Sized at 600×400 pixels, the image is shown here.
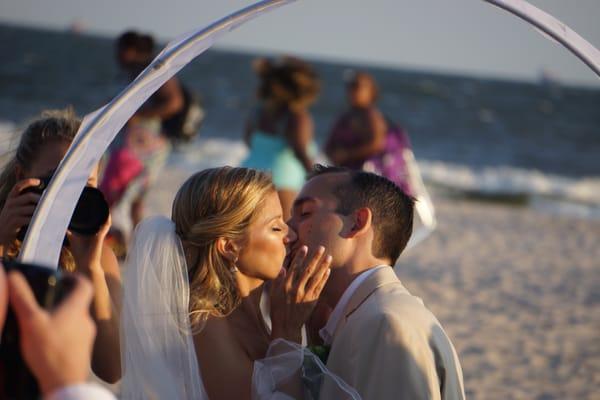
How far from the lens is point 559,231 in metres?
14.7

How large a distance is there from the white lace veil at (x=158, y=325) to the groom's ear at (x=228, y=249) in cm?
13

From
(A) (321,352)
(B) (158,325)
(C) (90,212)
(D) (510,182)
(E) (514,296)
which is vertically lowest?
(D) (510,182)

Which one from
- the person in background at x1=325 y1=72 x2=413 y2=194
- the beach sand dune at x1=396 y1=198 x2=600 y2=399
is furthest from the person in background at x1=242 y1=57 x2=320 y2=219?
the beach sand dune at x1=396 y1=198 x2=600 y2=399

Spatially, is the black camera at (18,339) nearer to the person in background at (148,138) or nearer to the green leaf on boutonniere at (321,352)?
the green leaf on boutonniere at (321,352)

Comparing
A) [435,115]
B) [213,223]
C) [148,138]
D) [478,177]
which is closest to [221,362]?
[213,223]

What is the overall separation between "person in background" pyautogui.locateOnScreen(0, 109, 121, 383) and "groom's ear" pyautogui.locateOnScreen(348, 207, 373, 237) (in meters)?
0.86

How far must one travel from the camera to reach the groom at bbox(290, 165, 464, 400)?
258 cm

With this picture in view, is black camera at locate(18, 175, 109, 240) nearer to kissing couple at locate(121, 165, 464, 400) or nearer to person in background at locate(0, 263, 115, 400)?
kissing couple at locate(121, 165, 464, 400)

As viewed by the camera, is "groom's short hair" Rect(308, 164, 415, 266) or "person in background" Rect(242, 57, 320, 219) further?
"person in background" Rect(242, 57, 320, 219)

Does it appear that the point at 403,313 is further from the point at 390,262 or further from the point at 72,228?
the point at 72,228

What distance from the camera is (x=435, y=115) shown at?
133ft

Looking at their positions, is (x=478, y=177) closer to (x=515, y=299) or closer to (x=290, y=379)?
(x=515, y=299)

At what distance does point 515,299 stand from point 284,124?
3.62 metres

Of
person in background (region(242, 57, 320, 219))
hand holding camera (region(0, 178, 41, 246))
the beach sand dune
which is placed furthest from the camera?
person in background (region(242, 57, 320, 219))
